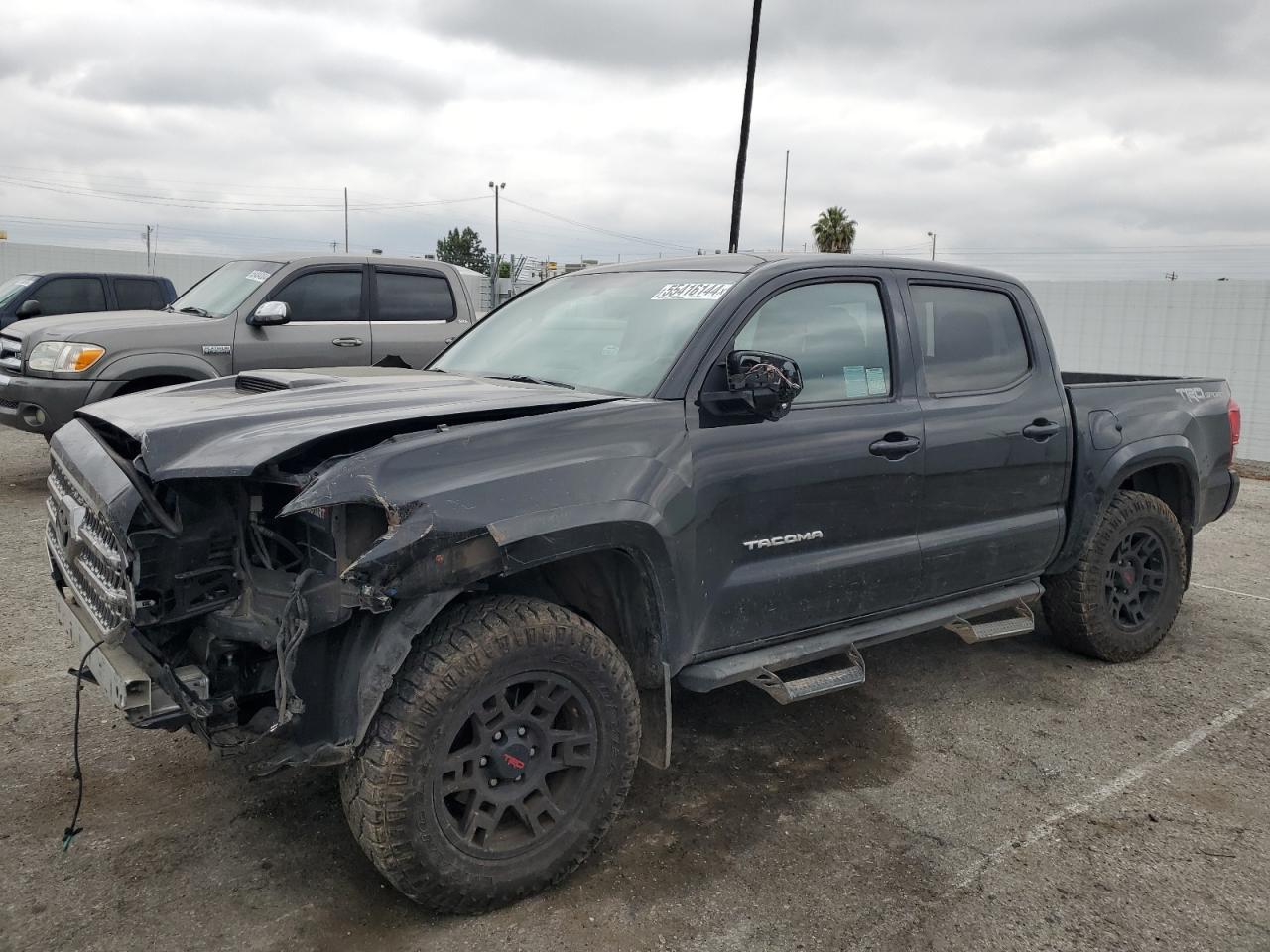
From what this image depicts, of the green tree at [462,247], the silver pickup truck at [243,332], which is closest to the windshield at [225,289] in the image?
the silver pickup truck at [243,332]

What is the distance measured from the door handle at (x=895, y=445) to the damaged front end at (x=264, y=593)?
5.49 ft

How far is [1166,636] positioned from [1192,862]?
2572mm

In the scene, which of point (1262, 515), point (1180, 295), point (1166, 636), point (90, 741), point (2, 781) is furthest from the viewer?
point (1180, 295)

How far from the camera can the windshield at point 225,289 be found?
8344 mm

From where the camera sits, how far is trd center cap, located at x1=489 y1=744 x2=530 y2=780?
2838mm

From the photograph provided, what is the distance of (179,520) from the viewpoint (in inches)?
106

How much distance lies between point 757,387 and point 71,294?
12.1 m

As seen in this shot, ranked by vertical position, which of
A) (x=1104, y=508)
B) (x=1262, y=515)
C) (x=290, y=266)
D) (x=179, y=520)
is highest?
(x=290, y=266)

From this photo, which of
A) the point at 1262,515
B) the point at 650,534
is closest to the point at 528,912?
the point at 650,534

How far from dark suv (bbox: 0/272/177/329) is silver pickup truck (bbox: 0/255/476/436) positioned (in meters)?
4.58

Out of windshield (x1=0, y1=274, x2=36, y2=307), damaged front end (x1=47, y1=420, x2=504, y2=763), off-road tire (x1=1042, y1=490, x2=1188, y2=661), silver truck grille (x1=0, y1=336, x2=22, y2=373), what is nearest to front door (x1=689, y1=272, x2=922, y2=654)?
damaged front end (x1=47, y1=420, x2=504, y2=763)

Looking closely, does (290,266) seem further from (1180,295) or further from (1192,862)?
(1180,295)

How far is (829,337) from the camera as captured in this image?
3.87 m

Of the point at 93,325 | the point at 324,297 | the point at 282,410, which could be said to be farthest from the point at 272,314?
the point at 282,410
